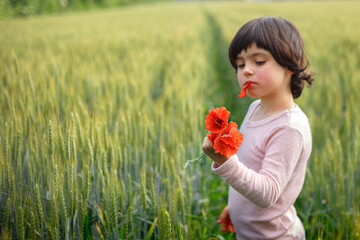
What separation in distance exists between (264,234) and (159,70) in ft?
7.41

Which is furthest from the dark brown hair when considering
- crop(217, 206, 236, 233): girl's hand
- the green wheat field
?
crop(217, 206, 236, 233): girl's hand

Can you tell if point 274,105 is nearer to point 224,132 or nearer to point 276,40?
point 276,40

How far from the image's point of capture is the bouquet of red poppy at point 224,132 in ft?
2.09

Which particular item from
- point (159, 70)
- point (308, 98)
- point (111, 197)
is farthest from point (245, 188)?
point (159, 70)

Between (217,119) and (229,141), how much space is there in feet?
0.18

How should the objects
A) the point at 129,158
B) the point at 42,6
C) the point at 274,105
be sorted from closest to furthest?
the point at 274,105
the point at 129,158
the point at 42,6

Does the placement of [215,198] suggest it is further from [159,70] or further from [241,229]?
[159,70]

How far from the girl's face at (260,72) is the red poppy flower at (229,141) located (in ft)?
0.80

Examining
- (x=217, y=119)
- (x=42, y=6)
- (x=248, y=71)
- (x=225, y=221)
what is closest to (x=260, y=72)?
(x=248, y=71)

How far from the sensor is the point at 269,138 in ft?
2.86

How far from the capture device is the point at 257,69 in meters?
0.84

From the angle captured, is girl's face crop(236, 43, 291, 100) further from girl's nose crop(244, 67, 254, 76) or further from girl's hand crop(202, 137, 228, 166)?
girl's hand crop(202, 137, 228, 166)

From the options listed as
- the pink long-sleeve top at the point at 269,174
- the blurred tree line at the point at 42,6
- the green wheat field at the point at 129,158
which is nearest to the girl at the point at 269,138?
the pink long-sleeve top at the point at 269,174

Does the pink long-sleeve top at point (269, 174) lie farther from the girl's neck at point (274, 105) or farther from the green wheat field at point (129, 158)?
the green wheat field at point (129, 158)
